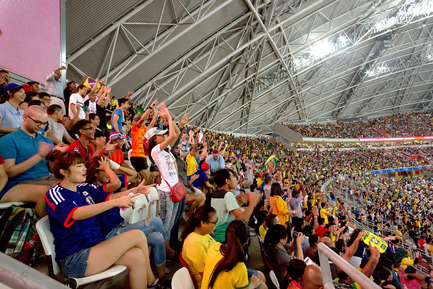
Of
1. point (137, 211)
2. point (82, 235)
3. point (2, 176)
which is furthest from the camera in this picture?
point (137, 211)

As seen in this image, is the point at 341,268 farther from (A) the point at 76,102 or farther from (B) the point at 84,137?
(A) the point at 76,102

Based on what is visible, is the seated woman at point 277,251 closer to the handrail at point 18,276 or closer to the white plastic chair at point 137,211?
the white plastic chair at point 137,211

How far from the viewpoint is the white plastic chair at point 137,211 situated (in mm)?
2740

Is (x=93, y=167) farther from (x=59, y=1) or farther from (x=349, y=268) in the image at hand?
(x=59, y=1)

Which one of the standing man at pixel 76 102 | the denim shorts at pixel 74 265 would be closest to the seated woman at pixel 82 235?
the denim shorts at pixel 74 265

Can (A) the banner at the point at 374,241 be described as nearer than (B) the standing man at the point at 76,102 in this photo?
No

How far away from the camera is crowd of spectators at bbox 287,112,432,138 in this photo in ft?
118

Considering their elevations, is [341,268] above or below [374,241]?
above

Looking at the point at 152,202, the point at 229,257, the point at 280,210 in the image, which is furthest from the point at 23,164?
the point at 280,210

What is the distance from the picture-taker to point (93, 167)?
7.83ft

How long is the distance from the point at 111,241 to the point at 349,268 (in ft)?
5.22

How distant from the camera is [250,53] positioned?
17844 mm

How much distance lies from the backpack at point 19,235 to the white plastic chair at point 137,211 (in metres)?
0.95

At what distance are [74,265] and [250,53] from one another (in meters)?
18.0
